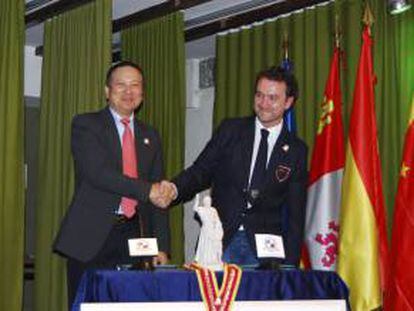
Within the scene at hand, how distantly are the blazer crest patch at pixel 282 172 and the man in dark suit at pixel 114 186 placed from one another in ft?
1.60

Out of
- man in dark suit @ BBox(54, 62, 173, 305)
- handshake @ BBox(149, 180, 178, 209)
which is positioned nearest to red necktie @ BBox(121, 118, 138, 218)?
man in dark suit @ BBox(54, 62, 173, 305)

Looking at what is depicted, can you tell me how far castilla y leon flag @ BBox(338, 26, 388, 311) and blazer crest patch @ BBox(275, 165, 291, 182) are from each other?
98cm

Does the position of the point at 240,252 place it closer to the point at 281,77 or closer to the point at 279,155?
the point at 279,155

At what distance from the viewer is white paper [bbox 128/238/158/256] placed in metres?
2.50

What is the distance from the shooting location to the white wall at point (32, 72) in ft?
21.9

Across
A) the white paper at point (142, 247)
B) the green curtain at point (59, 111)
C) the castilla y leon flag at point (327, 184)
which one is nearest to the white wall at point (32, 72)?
the green curtain at point (59, 111)

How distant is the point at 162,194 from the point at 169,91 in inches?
109

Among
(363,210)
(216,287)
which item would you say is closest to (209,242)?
(216,287)

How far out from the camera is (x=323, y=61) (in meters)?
5.24

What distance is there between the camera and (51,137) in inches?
211

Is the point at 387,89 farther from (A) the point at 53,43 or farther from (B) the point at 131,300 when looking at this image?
(B) the point at 131,300

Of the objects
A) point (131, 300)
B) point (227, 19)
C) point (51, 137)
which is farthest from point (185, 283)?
point (227, 19)

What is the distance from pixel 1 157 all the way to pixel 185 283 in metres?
2.22

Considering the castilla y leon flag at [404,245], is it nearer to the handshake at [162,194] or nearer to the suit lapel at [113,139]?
the handshake at [162,194]
